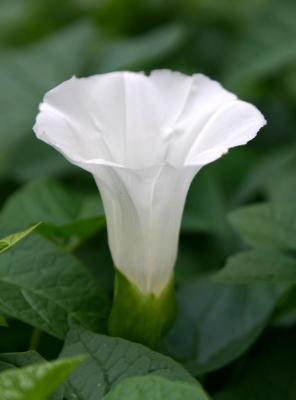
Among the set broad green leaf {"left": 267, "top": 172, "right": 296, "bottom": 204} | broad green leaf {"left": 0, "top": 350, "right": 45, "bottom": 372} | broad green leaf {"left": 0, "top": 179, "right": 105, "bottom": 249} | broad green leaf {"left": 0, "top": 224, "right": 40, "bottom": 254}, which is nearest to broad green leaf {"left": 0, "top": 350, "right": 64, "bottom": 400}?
broad green leaf {"left": 0, "top": 350, "right": 45, "bottom": 372}

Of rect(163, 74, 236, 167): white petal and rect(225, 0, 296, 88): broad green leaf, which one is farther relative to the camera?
rect(225, 0, 296, 88): broad green leaf

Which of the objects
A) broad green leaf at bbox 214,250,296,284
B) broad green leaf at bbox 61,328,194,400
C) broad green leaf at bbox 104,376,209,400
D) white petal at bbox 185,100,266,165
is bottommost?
broad green leaf at bbox 214,250,296,284

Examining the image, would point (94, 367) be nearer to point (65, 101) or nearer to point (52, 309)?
point (52, 309)

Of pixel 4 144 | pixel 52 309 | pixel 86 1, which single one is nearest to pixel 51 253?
pixel 52 309

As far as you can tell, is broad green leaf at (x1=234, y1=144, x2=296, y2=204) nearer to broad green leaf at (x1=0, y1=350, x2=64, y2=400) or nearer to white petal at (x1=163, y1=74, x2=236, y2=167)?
white petal at (x1=163, y1=74, x2=236, y2=167)

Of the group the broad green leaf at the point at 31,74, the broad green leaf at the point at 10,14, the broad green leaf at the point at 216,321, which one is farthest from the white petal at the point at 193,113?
the broad green leaf at the point at 10,14
